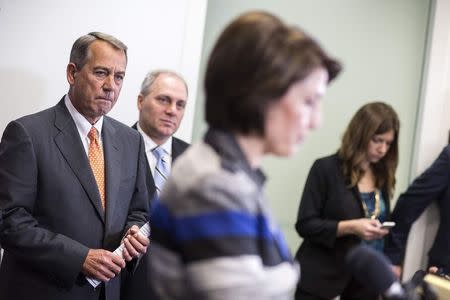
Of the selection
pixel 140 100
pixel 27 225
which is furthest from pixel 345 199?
pixel 27 225

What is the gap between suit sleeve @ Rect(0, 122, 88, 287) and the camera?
187 centimetres

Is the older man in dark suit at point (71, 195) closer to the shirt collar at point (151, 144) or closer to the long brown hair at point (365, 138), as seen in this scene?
the shirt collar at point (151, 144)

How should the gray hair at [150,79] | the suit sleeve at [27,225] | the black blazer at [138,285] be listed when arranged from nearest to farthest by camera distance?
the suit sleeve at [27,225] < the black blazer at [138,285] < the gray hair at [150,79]

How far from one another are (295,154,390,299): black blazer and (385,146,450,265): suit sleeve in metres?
0.24

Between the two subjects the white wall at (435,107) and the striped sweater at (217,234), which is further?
the white wall at (435,107)

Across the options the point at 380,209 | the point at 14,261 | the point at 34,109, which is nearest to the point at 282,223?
the point at 380,209

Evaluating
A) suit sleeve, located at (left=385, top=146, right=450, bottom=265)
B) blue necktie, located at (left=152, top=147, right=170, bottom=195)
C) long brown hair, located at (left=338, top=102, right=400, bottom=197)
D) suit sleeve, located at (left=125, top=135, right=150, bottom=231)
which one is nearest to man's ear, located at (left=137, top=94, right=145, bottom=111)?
blue necktie, located at (left=152, top=147, right=170, bottom=195)

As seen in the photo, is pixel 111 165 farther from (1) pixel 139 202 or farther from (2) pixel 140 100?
(2) pixel 140 100

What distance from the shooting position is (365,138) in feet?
9.50

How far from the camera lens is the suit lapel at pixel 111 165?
2.03 meters

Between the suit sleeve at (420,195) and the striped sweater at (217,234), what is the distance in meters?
2.27

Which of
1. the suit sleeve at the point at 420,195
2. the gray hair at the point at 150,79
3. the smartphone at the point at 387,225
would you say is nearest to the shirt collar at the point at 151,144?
the gray hair at the point at 150,79

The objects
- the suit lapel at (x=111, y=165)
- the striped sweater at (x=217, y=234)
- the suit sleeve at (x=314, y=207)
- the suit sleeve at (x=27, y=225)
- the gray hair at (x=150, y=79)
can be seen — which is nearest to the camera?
the striped sweater at (x=217, y=234)

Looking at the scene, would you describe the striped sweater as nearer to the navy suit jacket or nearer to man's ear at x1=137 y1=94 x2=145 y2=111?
the navy suit jacket
